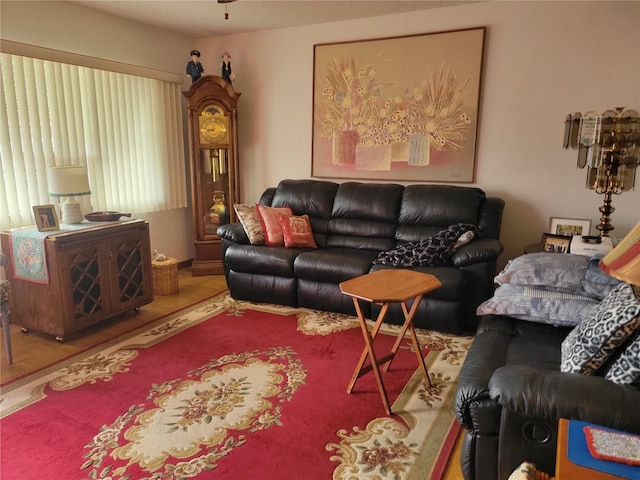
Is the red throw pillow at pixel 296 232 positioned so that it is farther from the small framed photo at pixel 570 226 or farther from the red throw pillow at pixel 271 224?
the small framed photo at pixel 570 226

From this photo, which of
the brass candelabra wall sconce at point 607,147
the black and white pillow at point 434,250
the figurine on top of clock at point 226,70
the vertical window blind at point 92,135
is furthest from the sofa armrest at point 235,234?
the brass candelabra wall sconce at point 607,147

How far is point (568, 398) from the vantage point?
139 centimetres

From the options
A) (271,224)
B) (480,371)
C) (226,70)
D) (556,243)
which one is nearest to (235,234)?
(271,224)

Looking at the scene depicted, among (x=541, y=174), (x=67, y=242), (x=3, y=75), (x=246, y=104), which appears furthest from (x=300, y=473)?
(x=246, y=104)

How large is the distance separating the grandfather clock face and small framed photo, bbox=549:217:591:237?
A: 3252 millimetres

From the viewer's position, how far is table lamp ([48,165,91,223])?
10.8 ft

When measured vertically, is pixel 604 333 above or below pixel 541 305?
above

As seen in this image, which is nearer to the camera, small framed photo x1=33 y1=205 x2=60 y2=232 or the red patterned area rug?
the red patterned area rug

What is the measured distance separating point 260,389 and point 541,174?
291cm

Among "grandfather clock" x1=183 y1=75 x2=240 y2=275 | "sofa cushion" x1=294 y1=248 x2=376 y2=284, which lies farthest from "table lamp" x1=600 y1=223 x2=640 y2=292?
"grandfather clock" x1=183 y1=75 x2=240 y2=275

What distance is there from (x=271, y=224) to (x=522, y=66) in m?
2.50

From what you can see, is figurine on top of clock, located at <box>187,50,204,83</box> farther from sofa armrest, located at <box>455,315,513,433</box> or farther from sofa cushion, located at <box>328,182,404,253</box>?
sofa armrest, located at <box>455,315,513,433</box>

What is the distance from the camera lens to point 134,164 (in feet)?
14.6

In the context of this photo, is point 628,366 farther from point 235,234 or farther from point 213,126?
point 213,126
